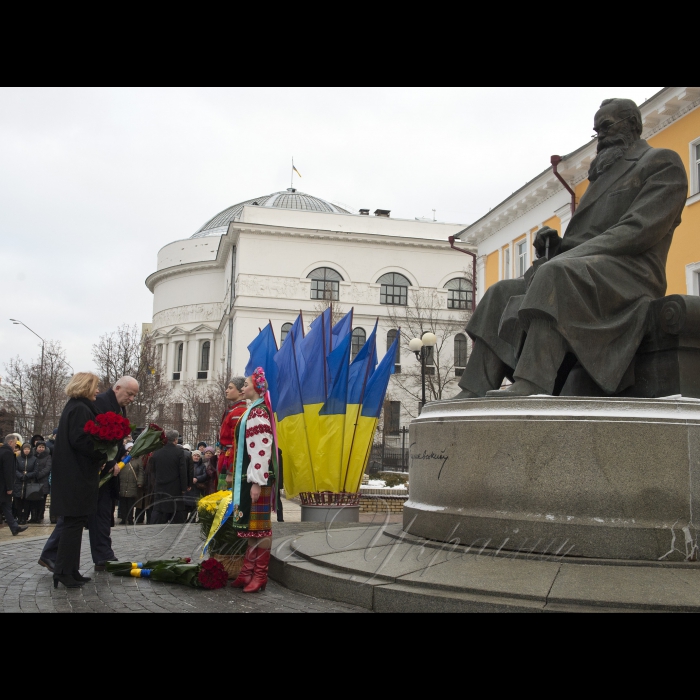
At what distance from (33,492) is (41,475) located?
34cm

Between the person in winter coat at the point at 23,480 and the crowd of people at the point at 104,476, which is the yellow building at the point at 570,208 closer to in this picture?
the crowd of people at the point at 104,476

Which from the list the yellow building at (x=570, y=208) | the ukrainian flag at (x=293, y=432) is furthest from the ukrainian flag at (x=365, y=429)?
the yellow building at (x=570, y=208)

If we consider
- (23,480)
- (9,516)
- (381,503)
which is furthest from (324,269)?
(9,516)

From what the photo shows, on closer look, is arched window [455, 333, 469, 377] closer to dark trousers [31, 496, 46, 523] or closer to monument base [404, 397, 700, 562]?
dark trousers [31, 496, 46, 523]

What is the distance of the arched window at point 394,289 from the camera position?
56375 millimetres

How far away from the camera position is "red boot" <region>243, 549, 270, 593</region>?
5441mm

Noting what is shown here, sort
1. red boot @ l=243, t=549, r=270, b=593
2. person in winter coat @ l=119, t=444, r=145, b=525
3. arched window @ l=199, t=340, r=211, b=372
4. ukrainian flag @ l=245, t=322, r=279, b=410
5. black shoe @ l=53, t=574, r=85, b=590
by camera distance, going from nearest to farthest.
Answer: red boot @ l=243, t=549, r=270, b=593, black shoe @ l=53, t=574, r=85, b=590, person in winter coat @ l=119, t=444, r=145, b=525, ukrainian flag @ l=245, t=322, r=279, b=410, arched window @ l=199, t=340, r=211, b=372

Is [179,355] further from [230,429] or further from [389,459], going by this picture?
[230,429]

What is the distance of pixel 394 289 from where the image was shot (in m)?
56.6

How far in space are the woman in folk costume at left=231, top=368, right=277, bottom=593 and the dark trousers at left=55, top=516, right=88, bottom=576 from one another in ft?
3.79

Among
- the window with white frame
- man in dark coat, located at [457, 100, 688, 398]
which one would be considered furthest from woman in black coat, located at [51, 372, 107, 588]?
the window with white frame

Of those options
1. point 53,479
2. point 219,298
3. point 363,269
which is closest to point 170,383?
point 219,298

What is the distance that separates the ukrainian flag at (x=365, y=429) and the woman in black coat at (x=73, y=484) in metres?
8.35
